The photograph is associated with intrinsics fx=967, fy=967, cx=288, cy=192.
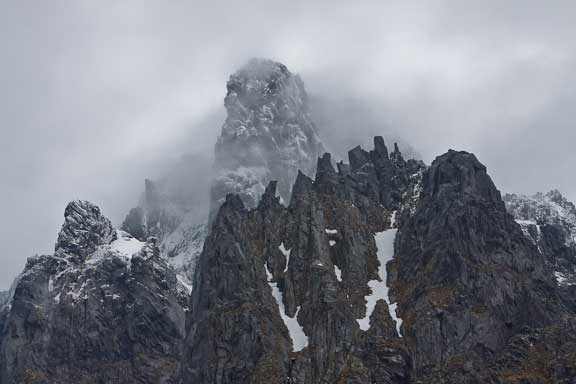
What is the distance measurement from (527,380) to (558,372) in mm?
6457

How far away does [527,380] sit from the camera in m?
200

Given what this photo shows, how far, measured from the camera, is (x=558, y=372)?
198375 millimetres
